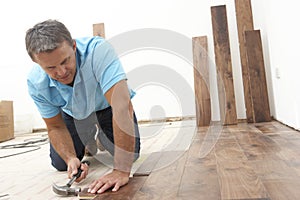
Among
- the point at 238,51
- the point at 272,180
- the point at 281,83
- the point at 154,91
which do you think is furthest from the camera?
the point at 154,91

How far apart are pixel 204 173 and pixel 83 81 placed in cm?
63

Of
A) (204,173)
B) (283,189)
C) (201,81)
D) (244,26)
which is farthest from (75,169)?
(244,26)

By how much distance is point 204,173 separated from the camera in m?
1.15

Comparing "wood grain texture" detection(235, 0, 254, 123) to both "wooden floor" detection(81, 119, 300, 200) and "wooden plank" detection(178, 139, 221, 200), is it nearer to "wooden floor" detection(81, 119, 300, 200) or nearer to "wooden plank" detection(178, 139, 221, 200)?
"wooden floor" detection(81, 119, 300, 200)

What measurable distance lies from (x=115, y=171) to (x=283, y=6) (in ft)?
5.52

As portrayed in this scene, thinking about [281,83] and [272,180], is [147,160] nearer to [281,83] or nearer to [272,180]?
[272,180]

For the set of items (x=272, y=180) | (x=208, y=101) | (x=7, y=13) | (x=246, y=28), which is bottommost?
(x=272, y=180)

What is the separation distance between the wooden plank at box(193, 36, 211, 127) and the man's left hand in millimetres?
1798

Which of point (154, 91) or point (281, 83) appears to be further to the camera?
point (154, 91)

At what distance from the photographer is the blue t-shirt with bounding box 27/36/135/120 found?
3.83 feet

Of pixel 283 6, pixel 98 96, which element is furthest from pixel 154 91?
pixel 98 96

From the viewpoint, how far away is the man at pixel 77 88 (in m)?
1.07

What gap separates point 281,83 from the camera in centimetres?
242

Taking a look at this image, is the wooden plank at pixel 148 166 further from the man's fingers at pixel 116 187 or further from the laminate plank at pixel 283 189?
the laminate plank at pixel 283 189
